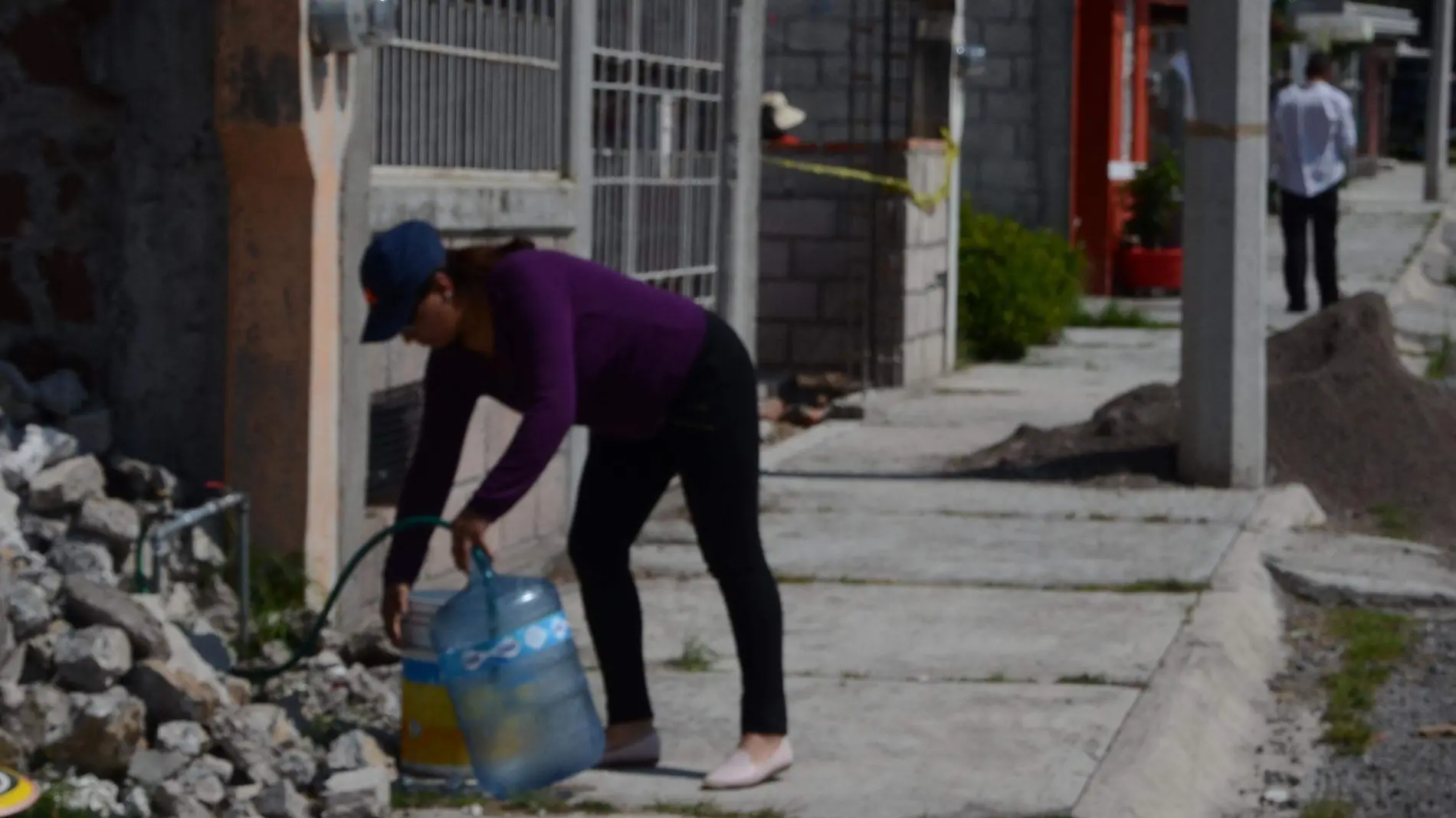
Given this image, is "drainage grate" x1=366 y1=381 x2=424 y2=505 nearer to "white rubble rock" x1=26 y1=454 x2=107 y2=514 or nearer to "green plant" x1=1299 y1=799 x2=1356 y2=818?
"white rubble rock" x1=26 y1=454 x2=107 y2=514

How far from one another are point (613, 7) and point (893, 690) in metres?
3.74

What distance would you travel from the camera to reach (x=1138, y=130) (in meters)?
23.1

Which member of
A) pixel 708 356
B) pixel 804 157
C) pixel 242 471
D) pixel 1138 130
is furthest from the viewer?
pixel 1138 130

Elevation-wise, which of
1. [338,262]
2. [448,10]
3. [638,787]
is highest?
[448,10]

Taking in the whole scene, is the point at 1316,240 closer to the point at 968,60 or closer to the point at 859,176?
the point at 968,60

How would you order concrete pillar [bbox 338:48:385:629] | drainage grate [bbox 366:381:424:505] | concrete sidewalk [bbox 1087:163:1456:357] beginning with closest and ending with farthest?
concrete pillar [bbox 338:48:385:629] < drainage grate [bbox 366:381:424:505] < concrete sidewalk [bbox 1087:163:1456:357]

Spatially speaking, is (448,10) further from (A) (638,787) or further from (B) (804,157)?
(B) (804,157)

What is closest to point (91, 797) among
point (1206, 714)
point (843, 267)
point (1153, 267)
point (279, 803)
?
point (279, 803)

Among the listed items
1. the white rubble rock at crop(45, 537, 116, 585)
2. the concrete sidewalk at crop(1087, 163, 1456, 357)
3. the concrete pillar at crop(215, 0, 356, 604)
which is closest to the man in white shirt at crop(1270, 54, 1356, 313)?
the concrete sidewalk at crop(1087, 163, 1456, 357)

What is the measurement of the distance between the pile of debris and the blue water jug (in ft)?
0.79

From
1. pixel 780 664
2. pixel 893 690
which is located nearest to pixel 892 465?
pixel 893 690

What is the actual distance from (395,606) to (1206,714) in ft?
7.83

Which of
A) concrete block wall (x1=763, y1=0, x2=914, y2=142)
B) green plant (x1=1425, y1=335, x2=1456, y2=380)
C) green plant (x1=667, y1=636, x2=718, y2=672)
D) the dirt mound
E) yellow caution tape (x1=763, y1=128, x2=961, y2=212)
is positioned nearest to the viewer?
green plant (x1=667, y1=636, x2=718, y2=672)

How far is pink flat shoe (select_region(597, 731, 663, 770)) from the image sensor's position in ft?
19.5
